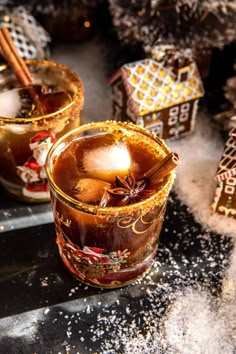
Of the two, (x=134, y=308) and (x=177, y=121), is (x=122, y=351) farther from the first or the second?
(x=177, y=121)

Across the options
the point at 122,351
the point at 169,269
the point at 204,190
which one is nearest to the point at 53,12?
the point at 204,190

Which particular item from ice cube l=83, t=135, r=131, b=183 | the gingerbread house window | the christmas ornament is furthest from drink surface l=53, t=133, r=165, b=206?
the christmas ornament

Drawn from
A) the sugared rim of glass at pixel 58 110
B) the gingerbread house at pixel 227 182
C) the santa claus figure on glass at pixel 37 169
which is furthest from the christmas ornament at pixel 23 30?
the gingerbread house at pixel 227 182

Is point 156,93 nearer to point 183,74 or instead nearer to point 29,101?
point 183,74

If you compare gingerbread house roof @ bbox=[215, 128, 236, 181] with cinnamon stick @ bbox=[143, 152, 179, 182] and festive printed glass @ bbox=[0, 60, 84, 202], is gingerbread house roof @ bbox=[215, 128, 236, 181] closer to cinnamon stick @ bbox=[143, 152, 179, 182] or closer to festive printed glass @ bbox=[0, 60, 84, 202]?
cinnamon stick @ bbox=[143, 152, 179, 182]

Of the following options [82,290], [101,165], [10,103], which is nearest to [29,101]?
[10,103]

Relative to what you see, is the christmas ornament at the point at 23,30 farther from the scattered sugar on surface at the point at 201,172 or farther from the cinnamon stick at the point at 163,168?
the cinnamon stick at the point at 163,168
